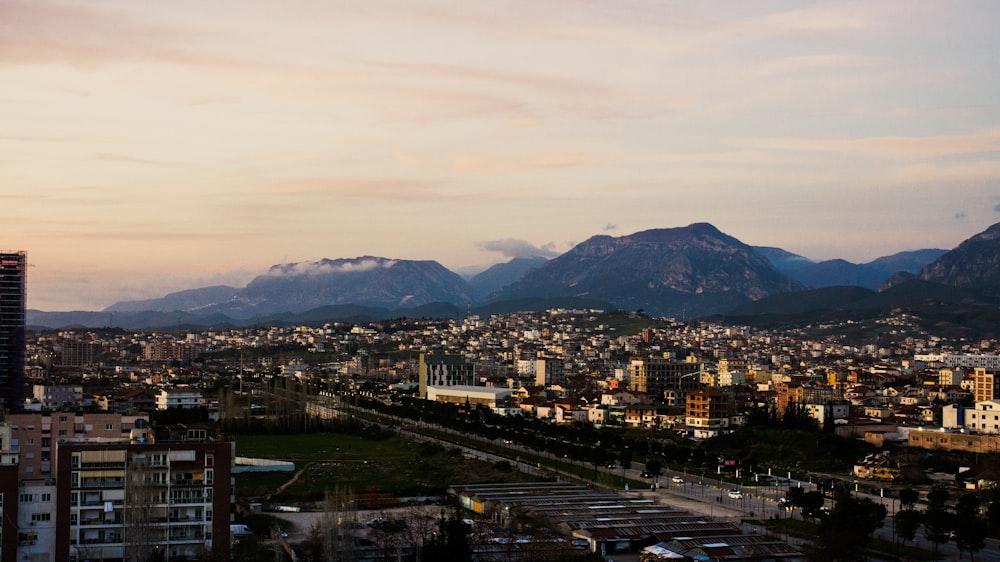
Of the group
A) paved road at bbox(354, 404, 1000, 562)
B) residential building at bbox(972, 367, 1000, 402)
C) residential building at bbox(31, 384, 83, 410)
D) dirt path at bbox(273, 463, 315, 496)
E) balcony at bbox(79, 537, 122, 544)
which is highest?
residential building at bbox(972, 367, 1000, 402)

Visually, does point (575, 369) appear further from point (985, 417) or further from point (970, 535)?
point (970, 535)

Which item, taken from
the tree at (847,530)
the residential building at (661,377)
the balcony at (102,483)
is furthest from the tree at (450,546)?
the residential building at (661,377)

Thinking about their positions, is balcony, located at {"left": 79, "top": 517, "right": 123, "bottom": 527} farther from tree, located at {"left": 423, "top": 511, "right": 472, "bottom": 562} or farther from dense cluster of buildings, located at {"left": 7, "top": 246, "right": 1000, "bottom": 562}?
tree, located at {"left": 423, "top": 511, "right": 472, "bottom": 562}

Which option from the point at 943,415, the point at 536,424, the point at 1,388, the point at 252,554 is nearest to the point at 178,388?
the point at 1,388

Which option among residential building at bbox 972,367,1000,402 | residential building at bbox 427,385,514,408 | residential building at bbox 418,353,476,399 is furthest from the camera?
residential building at bbox 418,353,476,399

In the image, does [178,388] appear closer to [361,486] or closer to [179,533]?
[361,486]

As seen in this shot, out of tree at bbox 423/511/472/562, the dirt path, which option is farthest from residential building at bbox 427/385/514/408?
tree at bbox 423/511/472/562
